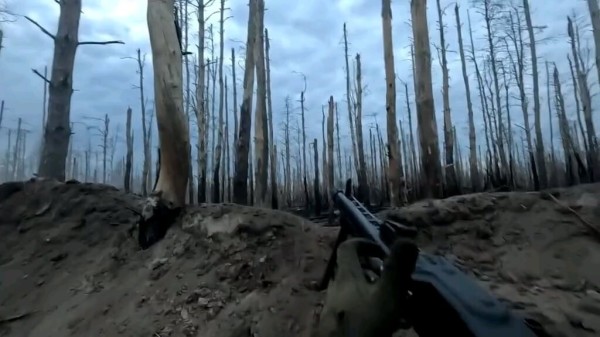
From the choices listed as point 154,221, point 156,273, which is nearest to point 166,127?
point 154,221

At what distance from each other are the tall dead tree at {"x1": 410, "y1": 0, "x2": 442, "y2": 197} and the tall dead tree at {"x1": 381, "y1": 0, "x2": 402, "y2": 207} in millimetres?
2376

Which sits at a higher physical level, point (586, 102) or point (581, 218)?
point (586, 102)

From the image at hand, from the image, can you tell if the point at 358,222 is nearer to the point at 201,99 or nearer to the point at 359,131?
the point at 201,99

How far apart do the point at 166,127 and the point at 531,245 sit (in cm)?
304

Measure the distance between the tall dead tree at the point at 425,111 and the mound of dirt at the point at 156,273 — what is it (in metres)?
3.51

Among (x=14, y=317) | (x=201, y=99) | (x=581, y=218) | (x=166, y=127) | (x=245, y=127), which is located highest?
(x=201, y=99)

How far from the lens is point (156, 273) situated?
2.91 meters

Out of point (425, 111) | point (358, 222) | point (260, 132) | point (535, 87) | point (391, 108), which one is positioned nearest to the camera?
point (358, 222)

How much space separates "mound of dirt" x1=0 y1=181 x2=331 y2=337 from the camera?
246 centimetres

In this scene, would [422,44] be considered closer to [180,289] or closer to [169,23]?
[169,23]

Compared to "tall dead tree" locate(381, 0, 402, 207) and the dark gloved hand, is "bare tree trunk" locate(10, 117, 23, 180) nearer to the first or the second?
"tall dead tree" locate(381, 0, 402, 207)

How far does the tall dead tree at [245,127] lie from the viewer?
8758 mm

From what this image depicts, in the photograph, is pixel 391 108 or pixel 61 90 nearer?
pixel 61 90

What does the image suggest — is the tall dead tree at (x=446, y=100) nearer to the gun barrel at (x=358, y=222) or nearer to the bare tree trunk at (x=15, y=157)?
the gun barrel at (x=358, y=222)
